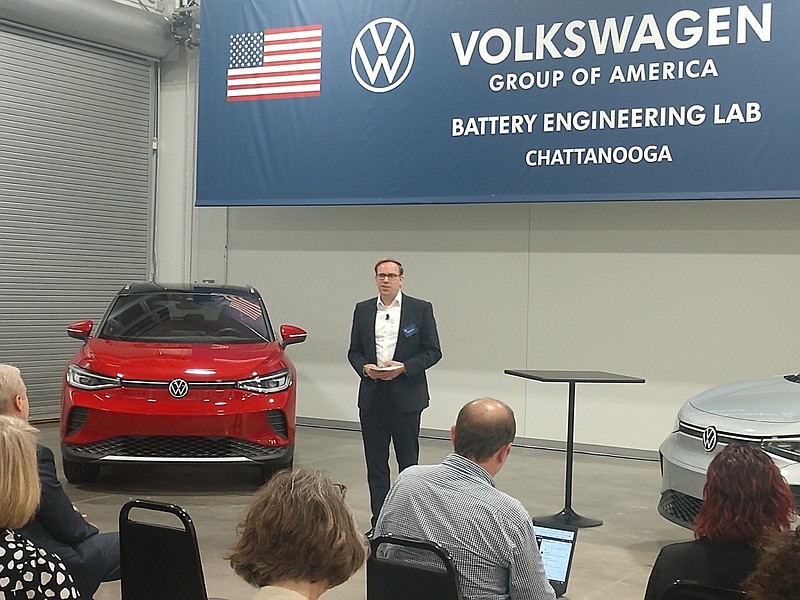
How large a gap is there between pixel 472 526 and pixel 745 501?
76 cm

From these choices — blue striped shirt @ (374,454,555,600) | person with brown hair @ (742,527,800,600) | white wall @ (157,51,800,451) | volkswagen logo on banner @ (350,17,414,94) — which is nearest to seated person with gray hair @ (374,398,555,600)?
blue striped shirt @ (374,454,555,600)

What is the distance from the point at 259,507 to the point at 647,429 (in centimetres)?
741

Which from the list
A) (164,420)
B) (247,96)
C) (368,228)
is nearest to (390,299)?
(164,420)

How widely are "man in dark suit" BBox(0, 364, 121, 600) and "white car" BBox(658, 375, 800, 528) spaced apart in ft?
9.34

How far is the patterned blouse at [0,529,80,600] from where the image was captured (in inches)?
111

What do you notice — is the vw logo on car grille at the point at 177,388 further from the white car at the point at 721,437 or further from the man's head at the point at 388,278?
the white car at the point at 721,437

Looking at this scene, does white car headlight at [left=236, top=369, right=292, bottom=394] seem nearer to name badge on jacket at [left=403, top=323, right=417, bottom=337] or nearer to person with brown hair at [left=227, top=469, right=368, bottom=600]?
name badge on jacket at [left=403, top=323, right=417, bottom=337]

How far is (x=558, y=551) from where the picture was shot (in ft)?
15.2

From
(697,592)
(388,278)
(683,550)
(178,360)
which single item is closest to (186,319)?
(178,360)

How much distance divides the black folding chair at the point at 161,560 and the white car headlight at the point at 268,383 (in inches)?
147

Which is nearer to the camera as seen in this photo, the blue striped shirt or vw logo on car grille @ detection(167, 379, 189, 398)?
the blue striped shirt

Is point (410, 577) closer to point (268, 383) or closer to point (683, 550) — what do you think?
point (683, 550)

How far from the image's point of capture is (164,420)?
711 cm

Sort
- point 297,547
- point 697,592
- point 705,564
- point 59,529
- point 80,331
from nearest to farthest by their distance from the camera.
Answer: point 297,547
point 697,592
point 705,564
point 59,529
point 80,331
